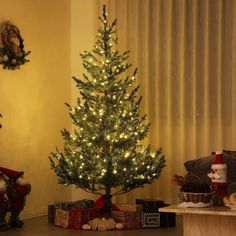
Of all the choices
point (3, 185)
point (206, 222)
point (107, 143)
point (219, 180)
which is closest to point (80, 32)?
point (107, 143)

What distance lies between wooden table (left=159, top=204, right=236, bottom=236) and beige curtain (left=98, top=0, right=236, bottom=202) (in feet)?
10.9

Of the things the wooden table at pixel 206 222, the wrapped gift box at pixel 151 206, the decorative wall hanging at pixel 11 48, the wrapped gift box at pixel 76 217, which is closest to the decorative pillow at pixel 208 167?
the wrapped gift box at pixel 151 206

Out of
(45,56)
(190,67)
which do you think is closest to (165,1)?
(190,67)

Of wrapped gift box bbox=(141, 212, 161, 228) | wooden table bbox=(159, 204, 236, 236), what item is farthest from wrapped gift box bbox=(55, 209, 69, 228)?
wooden table bbox=(159, 204, 236, 236)

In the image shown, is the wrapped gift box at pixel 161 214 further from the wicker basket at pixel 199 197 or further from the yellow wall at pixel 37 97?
the wicker basket at pixel 199 197

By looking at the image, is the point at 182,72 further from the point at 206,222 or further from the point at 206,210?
the point at 206,210

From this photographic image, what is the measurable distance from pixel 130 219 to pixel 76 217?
0.51 m

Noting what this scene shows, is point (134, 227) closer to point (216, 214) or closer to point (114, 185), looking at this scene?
point (114, 185)

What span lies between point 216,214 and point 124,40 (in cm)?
420

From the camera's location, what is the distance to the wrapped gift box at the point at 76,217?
5.97 metres

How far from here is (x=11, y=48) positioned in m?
6.35

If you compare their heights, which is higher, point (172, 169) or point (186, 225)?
point (172, 169)

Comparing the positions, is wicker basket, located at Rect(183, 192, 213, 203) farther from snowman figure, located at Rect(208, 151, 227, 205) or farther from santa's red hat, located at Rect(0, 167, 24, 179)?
santa's red hat, located at Rect(0, 167, 24, 179)

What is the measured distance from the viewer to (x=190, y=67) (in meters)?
6.94
